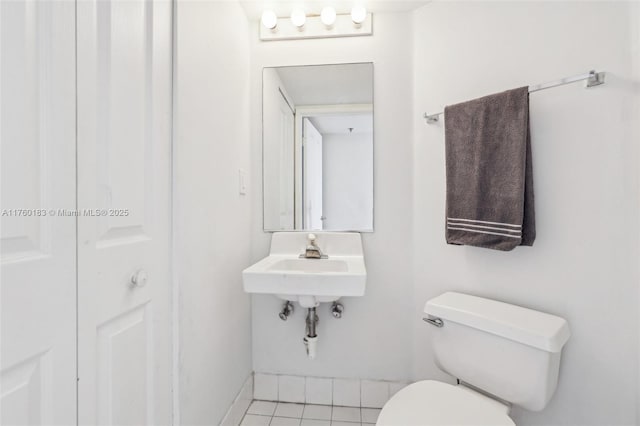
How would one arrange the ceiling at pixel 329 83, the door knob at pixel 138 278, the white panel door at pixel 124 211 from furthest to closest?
1. the ceiling at pixel 329 83
2. the door knob at pixel 138 278
3. the white panel door at pixel 124 211

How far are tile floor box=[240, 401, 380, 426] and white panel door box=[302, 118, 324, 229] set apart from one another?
1.00 meters

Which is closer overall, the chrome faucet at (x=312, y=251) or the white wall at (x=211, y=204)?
the white wall at (x=211, y=204)

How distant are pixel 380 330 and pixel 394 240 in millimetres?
506

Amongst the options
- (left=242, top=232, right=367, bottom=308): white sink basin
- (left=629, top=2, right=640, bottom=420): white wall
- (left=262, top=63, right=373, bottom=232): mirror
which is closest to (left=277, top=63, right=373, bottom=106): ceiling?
(left=262, top=63, right=373, bottom=232): mirror

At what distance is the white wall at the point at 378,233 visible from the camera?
1614mm

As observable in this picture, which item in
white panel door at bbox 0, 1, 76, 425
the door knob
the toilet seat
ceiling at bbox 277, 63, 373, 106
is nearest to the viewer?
white panel door at bbox 0, 1, 76, 425

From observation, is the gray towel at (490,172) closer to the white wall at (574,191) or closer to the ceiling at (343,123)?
the white wall at (574,191)

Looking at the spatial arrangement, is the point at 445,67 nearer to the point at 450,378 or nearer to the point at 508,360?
the point at 508,360

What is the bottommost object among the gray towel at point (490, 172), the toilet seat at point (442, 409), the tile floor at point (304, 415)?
the tile floor at point (304, 415)

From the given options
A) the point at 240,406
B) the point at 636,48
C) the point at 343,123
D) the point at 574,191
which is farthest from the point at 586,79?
the point at 240,406

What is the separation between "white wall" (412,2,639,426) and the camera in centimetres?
105

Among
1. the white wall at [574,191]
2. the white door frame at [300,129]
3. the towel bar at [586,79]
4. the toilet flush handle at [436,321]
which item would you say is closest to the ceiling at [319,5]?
the white wall at [574,191]

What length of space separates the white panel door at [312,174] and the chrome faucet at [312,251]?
0.09m

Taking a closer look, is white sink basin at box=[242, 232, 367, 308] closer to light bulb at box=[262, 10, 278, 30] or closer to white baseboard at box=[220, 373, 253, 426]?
white baseboard at box=[220, 373, 253, 426]
